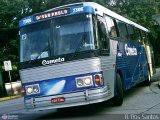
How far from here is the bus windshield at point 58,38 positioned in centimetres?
1113

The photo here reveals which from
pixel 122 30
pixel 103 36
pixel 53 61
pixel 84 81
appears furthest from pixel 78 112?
pixel 122 30

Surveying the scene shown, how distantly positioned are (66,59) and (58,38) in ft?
2.25

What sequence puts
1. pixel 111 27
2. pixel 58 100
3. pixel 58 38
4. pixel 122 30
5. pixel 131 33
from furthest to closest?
pixel 131 33 → pixel 122 30 → pixel 111 27 → pixel 58 38 → pixel 58 100

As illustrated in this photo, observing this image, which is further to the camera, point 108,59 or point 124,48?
point 124,48

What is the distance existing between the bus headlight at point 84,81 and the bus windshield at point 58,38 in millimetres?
785

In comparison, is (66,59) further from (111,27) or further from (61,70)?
(111,27)

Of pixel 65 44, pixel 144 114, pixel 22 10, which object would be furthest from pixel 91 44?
pixel 22 10

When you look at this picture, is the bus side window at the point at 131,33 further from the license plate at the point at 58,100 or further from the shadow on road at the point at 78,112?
the license plate at the point at 58,100

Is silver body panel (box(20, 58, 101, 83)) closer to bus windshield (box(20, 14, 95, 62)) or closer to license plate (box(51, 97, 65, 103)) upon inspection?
bus windshield (box(20, 14, 95, 62))

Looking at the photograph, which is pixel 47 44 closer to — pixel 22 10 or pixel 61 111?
pixel 61 111

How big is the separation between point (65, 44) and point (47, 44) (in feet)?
1.80

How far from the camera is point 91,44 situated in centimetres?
1103

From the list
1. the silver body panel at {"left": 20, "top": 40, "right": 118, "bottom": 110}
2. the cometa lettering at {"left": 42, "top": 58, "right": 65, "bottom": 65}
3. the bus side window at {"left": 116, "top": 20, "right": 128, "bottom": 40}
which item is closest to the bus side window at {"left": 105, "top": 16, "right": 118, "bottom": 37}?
the bus side window at {"left": 116, "top": 20, "right": 128, "bottom": 40}

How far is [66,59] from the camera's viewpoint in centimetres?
1112
